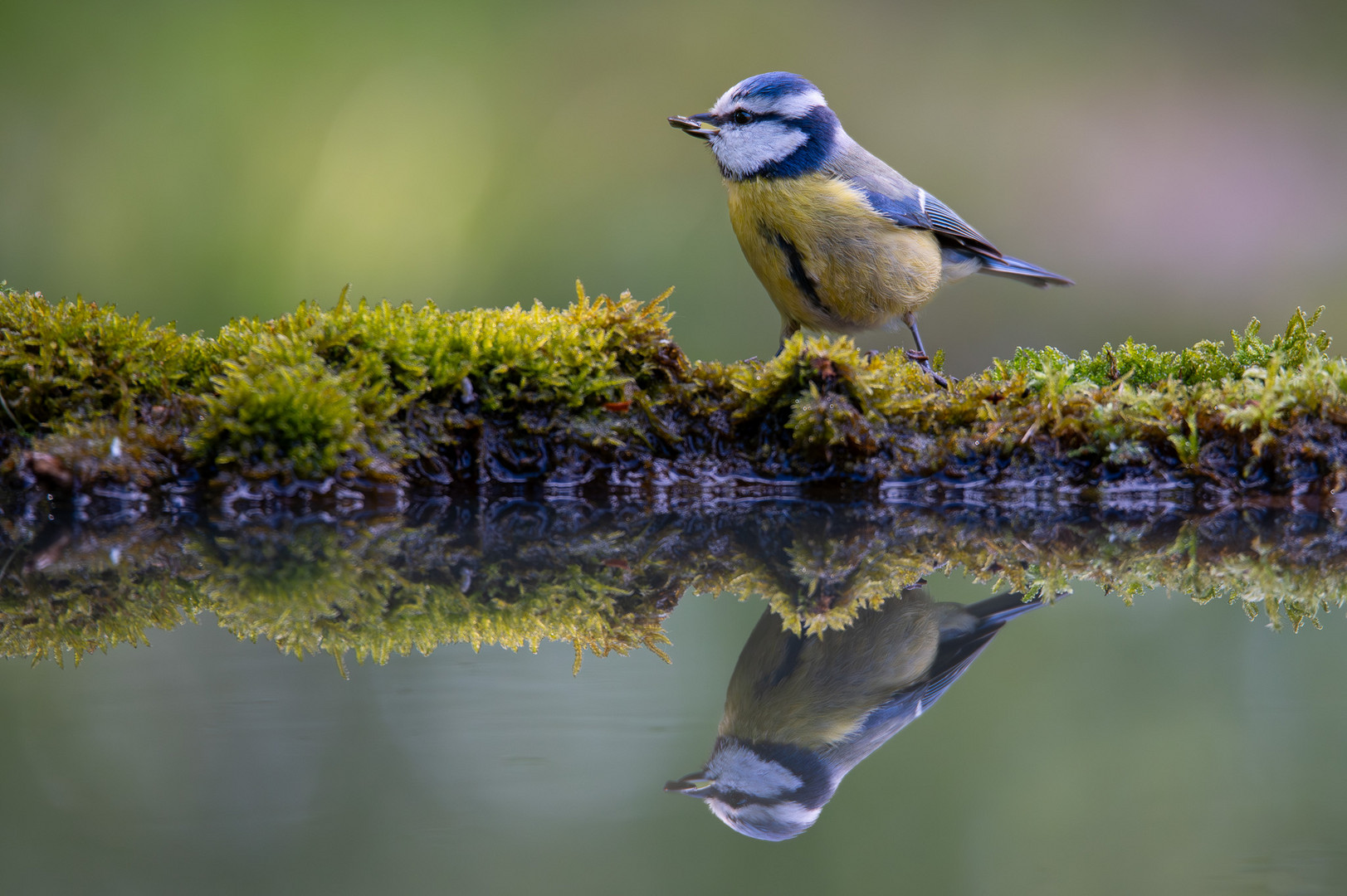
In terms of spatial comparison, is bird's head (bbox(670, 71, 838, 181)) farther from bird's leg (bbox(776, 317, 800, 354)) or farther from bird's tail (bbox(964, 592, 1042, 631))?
bird's tail (bbox(964, 592, 1042, 631))

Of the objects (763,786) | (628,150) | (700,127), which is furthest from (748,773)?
(628,150)

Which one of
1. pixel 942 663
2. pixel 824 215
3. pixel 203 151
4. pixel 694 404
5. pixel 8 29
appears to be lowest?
pixel 942 663

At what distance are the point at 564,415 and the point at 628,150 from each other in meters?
6.48

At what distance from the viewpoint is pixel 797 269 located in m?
3.64

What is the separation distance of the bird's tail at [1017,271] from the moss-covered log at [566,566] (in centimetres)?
178

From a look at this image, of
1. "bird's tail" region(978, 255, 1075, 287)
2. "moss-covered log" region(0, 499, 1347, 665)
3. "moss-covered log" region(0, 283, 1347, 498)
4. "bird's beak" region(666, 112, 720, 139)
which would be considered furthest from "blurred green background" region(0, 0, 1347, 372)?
"moss-covered log" region(0, 499, 1347, 665)

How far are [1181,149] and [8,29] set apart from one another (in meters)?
10.3

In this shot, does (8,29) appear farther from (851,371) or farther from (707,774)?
(707,774)

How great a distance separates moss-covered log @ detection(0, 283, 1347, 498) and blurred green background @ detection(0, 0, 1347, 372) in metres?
4.41

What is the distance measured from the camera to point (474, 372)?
9.76 feet

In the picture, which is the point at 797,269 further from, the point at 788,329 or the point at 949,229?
the point at 949,229

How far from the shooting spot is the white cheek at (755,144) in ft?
12.2

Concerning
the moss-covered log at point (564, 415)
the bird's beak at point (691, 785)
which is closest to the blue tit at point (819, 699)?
the bird's beak at point (691, 785)

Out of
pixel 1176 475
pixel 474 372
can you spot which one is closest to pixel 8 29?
pixel 474 372
